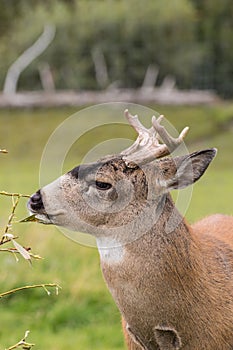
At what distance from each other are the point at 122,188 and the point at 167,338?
32.2 inches

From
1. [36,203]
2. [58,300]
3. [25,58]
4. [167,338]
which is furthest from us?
[25,58]

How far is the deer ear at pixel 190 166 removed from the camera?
15.8ft

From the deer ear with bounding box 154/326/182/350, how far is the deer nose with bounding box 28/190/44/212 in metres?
0.88

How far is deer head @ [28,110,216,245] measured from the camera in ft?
15.8

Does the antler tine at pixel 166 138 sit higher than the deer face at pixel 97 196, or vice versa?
the antler tine at pixel 166 138

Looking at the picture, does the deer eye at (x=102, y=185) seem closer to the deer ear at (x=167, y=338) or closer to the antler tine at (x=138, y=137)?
the antler tine at (x=138, y=137)

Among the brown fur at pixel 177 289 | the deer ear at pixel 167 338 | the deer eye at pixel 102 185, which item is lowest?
the deer ear at pixel 167 338

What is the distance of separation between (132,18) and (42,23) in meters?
3.57

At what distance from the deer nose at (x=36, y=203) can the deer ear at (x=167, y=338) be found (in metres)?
0.88

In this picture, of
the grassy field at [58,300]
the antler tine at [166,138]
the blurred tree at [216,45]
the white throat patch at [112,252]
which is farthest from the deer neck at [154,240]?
the blurred tree at [216,45]

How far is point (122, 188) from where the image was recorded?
488cm

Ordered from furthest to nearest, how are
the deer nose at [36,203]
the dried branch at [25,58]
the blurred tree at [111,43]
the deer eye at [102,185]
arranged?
the blurred tree at [111,43], the dried branch at [25,58], the deer eye at [102,185], the deer nose at [36,203]

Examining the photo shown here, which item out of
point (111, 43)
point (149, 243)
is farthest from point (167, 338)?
point (111, 43)

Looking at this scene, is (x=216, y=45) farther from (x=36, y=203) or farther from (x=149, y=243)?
(x=36, y=203)
